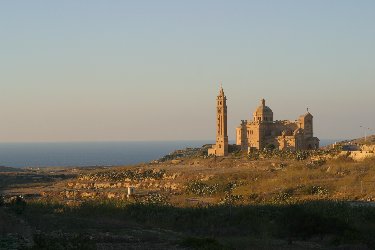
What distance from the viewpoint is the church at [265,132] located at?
250ft

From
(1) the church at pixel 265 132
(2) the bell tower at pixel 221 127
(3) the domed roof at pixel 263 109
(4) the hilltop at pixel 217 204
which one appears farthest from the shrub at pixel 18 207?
(3) the domed roof at pixel 263 109

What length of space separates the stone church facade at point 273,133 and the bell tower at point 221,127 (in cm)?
208

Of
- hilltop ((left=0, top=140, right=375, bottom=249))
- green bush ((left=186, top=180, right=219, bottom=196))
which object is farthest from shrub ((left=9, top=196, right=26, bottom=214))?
green bush ((left=186, top=180, right=219, bottom=196))

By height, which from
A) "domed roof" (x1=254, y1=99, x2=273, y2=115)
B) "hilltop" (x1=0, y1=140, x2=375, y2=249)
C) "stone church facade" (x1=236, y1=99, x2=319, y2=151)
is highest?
"domed roof" (x1=254, y1=99, x2=273, y2=115)

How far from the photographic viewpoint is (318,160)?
62.4 metres

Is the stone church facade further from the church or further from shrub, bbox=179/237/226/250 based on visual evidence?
shrub, bbox=179/237/226/250

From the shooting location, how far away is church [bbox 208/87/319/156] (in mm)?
76188

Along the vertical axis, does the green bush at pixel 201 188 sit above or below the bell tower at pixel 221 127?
below

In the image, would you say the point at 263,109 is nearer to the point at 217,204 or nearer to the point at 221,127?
the point at 221,127

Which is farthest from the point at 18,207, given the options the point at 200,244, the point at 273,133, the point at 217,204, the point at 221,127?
the point at 273,133

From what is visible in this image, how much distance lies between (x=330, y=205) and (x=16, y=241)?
76.0 ft

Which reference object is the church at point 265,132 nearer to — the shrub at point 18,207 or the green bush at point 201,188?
the green bush at point 201,188

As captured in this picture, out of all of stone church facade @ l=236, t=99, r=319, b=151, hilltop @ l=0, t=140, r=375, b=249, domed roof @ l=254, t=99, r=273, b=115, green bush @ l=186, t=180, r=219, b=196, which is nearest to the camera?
hilltop @ l=0, t=140, r=375, b=249

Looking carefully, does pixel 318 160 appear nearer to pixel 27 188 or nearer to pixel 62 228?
pixel 27 188
